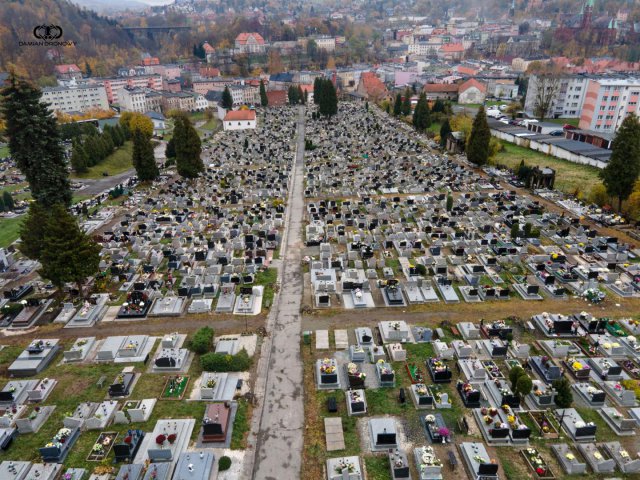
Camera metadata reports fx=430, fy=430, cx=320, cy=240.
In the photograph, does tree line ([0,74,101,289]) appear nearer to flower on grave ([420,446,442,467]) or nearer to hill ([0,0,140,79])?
flower on grave ([420,446,442,467])

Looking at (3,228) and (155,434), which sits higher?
(155,434)

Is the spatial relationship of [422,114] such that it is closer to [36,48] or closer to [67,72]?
[67,72]

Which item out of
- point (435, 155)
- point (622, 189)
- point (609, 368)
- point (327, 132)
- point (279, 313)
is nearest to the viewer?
point (609, 368)

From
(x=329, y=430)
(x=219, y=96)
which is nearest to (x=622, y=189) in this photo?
(x=329, y=430)

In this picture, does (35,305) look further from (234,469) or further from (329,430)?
(329,430)

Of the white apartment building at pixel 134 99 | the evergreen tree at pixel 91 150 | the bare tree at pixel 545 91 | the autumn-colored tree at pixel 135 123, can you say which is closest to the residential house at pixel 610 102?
the bare tree at pixel 545 91

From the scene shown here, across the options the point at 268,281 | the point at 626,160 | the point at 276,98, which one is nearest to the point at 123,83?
the point at 276,98
